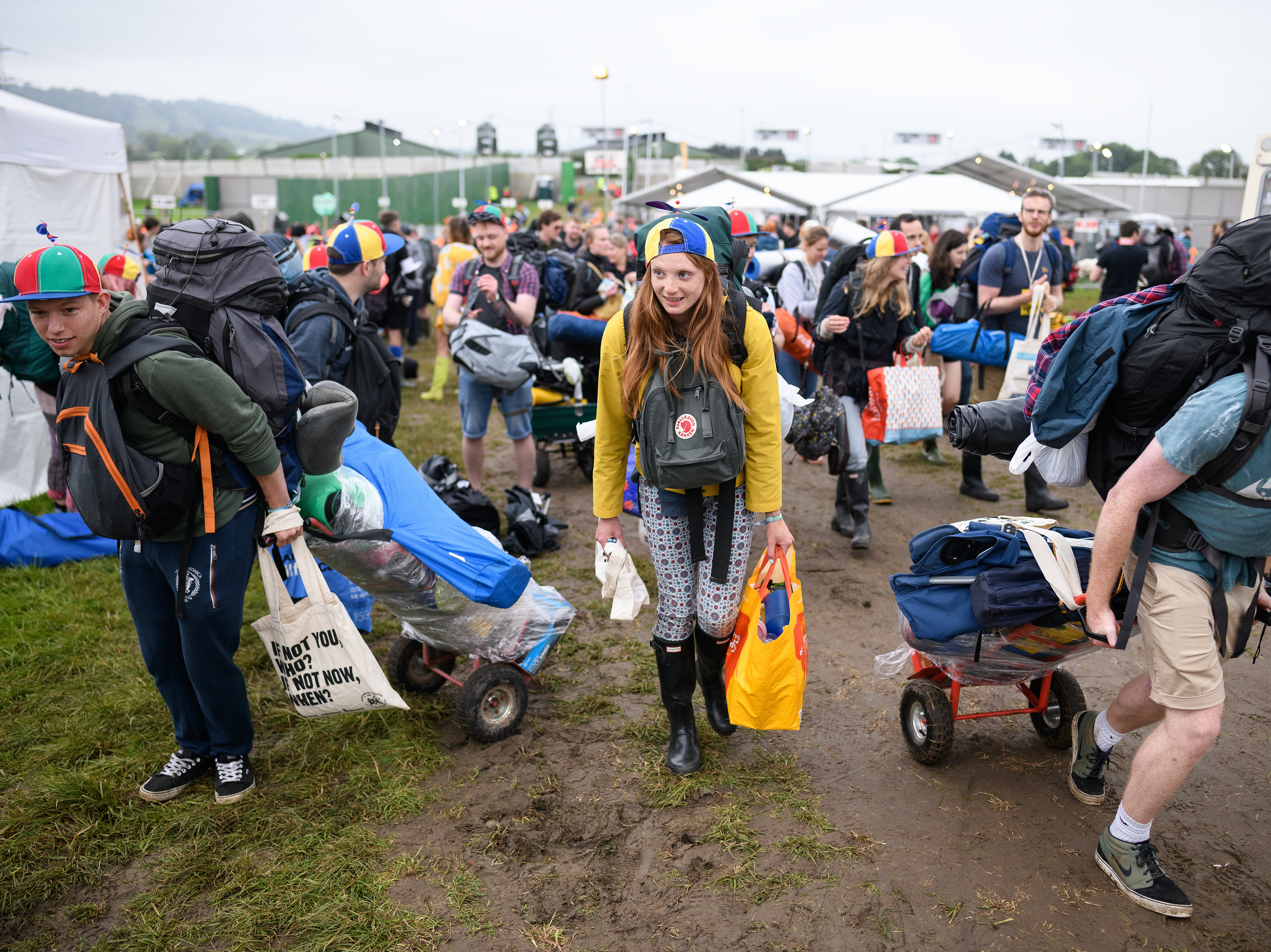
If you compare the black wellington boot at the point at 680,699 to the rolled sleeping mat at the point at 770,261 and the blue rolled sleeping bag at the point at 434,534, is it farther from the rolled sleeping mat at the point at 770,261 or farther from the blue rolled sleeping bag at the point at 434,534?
the rolled sleeping mat at the point at 770,261

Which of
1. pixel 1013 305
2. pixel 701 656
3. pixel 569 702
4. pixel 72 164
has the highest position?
pixel 72 164

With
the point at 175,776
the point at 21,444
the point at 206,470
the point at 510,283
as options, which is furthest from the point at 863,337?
the point at 21,444

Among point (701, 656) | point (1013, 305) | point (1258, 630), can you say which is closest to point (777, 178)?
point (1013, 305)

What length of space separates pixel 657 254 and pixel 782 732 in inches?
81.5

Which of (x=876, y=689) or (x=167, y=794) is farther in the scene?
(x=876, y=689)

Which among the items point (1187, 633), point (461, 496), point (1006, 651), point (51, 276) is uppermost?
point (51, 276)

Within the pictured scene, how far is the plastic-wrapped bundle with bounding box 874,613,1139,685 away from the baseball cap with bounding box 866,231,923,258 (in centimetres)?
283

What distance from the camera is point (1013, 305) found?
5867mm

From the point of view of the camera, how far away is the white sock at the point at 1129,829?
8.20 feet

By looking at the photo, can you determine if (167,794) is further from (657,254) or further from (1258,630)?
(1258,630)

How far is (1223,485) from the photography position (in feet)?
7.14

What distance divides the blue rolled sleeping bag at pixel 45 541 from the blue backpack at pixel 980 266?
5973mm

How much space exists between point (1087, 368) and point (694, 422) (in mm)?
1139

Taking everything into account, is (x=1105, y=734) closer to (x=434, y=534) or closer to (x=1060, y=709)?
(x=1060, y=709)
